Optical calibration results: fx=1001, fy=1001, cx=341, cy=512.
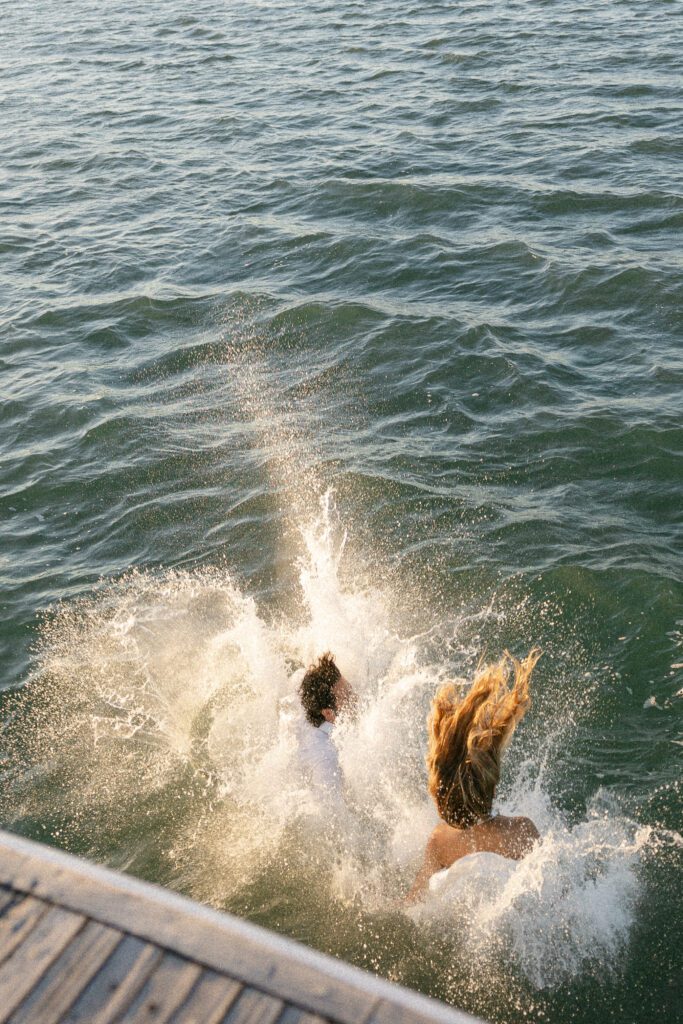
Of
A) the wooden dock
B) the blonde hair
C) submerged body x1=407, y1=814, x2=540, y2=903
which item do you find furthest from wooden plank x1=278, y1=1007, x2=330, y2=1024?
submerged body x1=407, y1=814, x2=540, y2=903

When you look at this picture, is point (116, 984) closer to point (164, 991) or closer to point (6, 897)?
point (164, 991)

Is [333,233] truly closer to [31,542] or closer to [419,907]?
[31,542]

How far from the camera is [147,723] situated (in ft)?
29.6

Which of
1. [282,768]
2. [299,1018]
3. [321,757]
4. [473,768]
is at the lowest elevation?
[282,768]

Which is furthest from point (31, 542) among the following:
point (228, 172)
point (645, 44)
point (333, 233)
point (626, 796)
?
point (645, 44)

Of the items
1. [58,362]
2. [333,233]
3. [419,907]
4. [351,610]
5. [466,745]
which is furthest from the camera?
[333,233]

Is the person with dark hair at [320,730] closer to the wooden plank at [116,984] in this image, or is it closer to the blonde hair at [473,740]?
the blonde hair at [473,740]

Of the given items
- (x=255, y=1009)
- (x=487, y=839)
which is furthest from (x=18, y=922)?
(x=487, y=839)

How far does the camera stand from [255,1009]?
3.82 meters

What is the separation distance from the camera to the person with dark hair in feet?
25.9

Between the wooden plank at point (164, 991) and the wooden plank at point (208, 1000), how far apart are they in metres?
0.03

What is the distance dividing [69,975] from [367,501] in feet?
25.3

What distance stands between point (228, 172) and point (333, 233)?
161 inches

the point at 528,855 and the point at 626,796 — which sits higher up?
the point at 528,855
